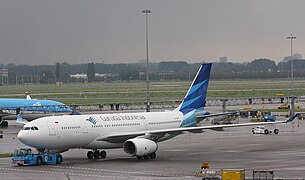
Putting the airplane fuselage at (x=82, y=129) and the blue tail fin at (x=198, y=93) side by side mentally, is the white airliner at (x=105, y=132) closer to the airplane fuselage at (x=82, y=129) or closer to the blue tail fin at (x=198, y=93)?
the airplane fuselage at (x=82, y=129)

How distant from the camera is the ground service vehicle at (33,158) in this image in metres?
48.4

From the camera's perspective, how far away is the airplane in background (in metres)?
92.0

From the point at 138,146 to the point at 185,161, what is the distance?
3457 millimetres

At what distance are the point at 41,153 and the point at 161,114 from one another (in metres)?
11.1

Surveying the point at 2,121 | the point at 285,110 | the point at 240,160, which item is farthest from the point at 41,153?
the point at 285,110

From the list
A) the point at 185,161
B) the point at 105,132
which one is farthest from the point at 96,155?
the point at 185,161

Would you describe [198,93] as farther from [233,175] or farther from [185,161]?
[233,175]

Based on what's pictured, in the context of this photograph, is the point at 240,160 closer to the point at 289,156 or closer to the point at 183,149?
the point at 289,156

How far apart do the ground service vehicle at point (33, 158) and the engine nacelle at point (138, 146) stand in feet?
15.6

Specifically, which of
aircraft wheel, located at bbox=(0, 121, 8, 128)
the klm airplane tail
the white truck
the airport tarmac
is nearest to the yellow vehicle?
the airport tarmac

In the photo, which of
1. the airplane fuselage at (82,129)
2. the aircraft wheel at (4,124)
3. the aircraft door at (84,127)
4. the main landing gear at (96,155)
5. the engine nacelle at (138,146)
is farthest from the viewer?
the aircraft wheel at (4,124)

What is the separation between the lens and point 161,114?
5656 centimetres

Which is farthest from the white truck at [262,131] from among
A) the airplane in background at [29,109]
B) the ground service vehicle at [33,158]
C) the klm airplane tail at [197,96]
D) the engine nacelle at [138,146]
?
the ground service vehicle at [33,158]

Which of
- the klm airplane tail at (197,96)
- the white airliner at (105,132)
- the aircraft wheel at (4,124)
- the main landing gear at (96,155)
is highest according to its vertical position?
the klm airplane tail at (197,96)
